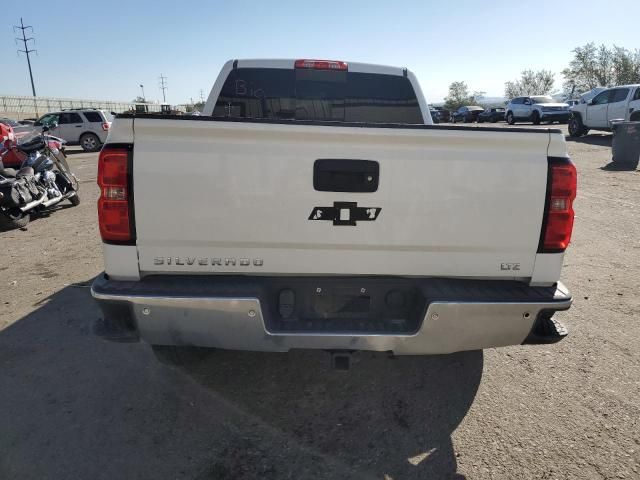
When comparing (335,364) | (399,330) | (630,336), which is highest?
(399,330)

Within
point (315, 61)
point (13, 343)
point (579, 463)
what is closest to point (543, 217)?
point (579, 463)

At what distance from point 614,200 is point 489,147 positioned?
8640 millimetres

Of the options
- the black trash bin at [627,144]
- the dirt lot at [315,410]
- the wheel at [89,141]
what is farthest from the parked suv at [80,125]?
the black trash bin at [627,144]

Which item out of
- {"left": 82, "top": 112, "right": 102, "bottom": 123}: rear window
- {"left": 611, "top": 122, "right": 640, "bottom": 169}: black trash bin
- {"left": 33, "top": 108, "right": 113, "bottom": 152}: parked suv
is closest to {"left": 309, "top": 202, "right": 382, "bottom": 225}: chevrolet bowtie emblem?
{"left": 611, "top": 122, "right": 640, "bottom": 169}: black trash bin

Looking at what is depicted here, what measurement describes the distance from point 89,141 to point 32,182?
15.9 metres

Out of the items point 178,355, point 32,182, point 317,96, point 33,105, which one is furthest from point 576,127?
point 33,105

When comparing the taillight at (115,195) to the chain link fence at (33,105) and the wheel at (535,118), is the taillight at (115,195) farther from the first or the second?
the chain link fence at (33,105)

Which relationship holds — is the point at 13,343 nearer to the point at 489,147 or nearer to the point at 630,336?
the point at 489,147

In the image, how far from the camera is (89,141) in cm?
2173

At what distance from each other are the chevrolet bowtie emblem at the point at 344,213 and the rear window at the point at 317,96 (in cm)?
214

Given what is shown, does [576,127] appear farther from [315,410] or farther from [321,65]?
[315,410]

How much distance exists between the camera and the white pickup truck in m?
2.25

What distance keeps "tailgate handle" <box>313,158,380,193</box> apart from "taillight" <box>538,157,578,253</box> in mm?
932

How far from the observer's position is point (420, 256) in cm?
243
